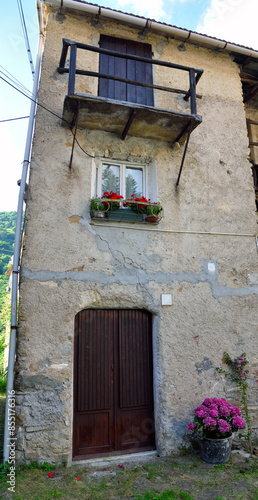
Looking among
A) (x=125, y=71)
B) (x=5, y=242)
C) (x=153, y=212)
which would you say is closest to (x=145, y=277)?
(x=153, y=212)

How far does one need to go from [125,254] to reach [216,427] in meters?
2.77

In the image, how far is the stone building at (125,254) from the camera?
4.31 metres

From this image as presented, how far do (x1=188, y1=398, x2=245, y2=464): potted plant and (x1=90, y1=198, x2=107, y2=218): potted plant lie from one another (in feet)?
10.5

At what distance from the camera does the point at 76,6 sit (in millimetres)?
5445

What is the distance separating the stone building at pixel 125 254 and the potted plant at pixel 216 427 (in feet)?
1.03

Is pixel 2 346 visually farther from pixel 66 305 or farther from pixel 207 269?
pixel 207 269

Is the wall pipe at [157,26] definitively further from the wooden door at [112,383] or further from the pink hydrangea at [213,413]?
the pink hydrangea at [213,413]

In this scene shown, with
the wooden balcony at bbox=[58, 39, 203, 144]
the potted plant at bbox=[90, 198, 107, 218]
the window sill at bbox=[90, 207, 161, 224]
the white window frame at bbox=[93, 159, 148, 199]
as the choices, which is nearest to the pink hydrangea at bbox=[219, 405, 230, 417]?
the window sill at bbox=[90, 207, 161, 224]

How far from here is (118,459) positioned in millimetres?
4234

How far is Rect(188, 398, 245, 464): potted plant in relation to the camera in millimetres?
4152

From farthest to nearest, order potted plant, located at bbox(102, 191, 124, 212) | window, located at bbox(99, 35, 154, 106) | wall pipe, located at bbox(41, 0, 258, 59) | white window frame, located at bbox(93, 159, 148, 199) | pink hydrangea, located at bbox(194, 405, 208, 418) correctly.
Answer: window, located at bbox(99, 35, 154, 106)
wall pipe, located at bbox(41, 0, 258, 59)
white window frame, located at bbox(93, 159, 148, 199)
potted plant, located at bbox(102, 191, 124, 212)
pink hydrangea, located at bbox(194, 405, 208, 418)

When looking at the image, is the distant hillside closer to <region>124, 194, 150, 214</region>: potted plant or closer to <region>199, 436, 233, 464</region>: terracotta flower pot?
<region>124, 194, 150, 214</region>: potted plant

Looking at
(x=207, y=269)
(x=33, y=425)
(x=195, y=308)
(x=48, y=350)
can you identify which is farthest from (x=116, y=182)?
(x=33, y=425)

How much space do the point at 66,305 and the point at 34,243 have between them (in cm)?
103
